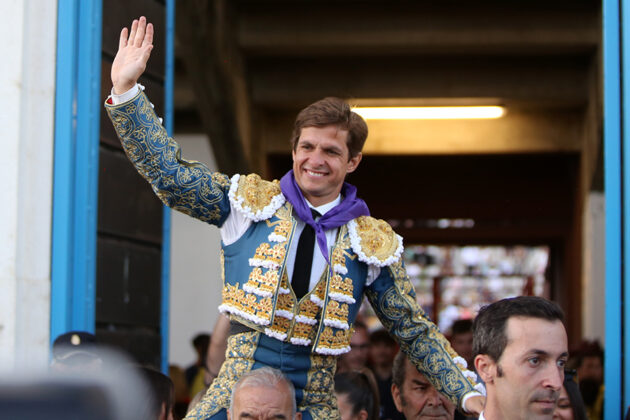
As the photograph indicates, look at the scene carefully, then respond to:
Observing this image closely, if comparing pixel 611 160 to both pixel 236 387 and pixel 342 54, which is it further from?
pixel 342 54

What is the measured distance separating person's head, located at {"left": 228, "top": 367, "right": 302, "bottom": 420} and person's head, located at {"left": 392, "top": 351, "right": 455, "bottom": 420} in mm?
1104

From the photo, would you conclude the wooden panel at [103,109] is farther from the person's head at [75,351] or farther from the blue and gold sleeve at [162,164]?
the blue and gold sleeve at [162,164]

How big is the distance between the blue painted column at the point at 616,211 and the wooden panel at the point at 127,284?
2212 mm

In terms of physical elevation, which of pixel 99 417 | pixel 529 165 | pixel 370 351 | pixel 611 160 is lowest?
pixel 370 351

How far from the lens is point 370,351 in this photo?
6.94 m

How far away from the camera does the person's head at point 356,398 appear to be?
3.91 meters

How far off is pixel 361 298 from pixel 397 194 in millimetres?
10881

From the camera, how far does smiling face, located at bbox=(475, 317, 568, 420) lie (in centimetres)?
225

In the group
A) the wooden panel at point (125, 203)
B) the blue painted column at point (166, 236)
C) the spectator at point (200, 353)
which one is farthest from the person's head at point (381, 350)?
the wooden panel at point (125, 203)

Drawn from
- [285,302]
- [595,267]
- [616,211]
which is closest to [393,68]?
[595,267]

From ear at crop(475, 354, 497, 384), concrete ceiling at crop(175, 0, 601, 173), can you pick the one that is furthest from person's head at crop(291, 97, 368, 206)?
concrete ceiling at crop(175, 0, 601, 173)

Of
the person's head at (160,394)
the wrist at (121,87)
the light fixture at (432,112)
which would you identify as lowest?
the person's head at (160,394)

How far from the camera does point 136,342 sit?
185 inches

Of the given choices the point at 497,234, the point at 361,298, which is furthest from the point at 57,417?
the point at 497,234
